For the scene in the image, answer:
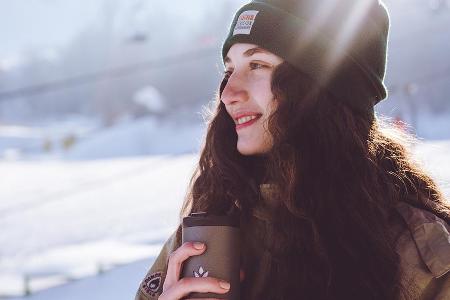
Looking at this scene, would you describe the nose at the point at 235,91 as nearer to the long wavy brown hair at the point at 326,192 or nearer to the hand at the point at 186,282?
the long wavy brown hair at the point at 326,192

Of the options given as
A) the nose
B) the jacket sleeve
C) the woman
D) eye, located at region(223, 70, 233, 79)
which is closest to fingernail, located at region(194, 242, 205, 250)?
the woman

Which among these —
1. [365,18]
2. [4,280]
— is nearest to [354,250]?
[365,18]

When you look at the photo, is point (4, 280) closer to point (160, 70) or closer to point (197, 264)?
point (197, 264)

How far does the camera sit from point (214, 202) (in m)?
1.54

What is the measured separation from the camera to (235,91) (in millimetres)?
1473

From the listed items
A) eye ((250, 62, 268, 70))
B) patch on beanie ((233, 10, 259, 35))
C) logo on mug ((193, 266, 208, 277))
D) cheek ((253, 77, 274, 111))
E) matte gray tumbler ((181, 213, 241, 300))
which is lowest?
logo on mug ((193, 266, 208, 277))

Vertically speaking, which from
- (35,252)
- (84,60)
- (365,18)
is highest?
(84,60)

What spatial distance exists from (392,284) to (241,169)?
524 mm

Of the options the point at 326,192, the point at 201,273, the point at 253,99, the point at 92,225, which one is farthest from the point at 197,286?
the point at 92,225

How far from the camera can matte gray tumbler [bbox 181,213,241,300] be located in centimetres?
109

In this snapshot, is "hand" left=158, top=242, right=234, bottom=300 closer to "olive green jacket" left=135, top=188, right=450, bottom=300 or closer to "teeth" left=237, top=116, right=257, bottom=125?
"olive green jacket" left=135, top=188, right=450, bottom=300

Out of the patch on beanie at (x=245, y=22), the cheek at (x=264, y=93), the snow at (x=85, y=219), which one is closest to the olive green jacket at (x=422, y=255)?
the cheek at (x=264, y=93)

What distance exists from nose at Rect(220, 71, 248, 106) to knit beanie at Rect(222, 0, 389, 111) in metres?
0.11

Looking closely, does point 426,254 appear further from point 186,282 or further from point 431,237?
point 186,282
